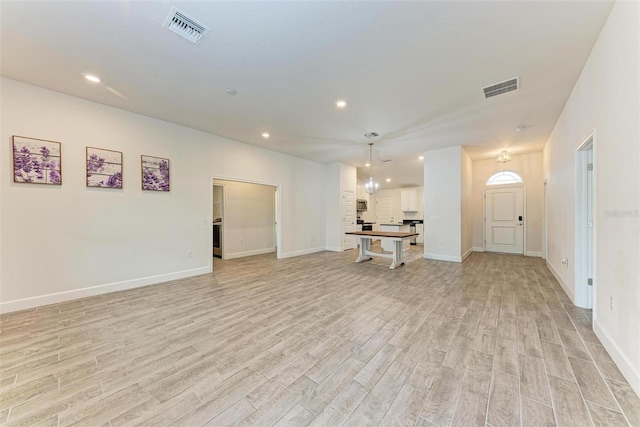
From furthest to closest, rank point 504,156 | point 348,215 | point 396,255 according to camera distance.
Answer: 1. point 348,215
2. point 504,156
3. point 396,255

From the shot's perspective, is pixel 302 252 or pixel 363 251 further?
pixel 302 252

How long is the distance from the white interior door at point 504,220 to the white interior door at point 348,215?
4.06 meters

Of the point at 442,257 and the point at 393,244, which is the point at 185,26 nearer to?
the point at 393,244

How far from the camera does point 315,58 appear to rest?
255 cm

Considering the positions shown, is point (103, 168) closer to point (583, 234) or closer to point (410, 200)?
point (583, 234)

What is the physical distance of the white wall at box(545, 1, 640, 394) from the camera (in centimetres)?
167

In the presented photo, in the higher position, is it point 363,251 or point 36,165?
point 36,165

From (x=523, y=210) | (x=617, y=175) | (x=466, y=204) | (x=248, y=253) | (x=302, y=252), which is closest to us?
(x=617, y=175)

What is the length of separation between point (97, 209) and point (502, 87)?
6128mm

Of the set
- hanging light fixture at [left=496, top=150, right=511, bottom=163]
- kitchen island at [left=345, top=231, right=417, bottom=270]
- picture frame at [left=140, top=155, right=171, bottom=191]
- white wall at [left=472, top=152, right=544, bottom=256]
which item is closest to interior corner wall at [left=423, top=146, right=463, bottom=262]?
kitchen island at [left=345, top=231, right=417, bottom=270]

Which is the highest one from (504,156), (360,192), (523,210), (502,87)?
(502,87)

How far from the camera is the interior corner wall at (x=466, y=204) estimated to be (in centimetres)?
589

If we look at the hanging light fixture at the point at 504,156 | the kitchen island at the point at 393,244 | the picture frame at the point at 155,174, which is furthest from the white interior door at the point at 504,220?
the picture frame at the point at 155,174

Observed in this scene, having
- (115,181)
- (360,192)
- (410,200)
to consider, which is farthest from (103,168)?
(410,200)
